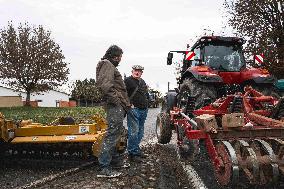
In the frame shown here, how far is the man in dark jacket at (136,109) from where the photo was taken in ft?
23.1

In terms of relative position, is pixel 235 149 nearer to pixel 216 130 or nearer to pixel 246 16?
pixel 216 130

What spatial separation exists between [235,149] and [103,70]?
2.17m

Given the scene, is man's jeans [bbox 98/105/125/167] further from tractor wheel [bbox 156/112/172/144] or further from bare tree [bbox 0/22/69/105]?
bare tree [bbox 0/22/69/105]

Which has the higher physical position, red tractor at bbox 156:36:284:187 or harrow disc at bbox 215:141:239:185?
red tractor at bbox 156:36:284:187

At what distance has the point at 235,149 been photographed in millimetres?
4637

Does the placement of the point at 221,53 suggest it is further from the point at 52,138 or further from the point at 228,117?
the point at 52,138

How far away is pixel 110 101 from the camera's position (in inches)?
229

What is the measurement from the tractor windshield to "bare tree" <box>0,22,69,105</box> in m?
42.1

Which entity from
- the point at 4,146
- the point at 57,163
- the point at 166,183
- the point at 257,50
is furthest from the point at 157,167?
the point at 257,50

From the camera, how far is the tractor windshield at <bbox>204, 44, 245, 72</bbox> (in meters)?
8.35

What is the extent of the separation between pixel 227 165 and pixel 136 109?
343 cm

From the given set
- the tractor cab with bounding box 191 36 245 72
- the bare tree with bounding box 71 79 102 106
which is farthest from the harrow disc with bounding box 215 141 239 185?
the bare tree with bounding box 71 79 102 106

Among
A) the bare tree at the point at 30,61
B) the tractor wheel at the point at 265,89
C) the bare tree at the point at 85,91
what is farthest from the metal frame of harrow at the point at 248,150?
the bare tree at the point at 85,91

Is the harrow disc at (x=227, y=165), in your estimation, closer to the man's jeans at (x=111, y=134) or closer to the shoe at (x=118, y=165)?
the man's jeans at (x=111, y=134)
